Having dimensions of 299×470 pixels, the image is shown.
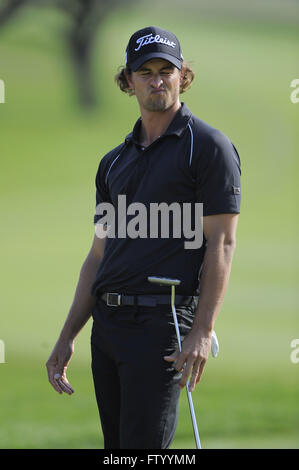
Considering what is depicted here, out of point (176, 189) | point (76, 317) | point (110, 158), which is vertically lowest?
point (76, 317)

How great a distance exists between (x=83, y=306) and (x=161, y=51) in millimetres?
836

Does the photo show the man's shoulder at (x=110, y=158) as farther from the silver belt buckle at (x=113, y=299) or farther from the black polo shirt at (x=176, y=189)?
the silver belt buckle at (x=113, y=299)

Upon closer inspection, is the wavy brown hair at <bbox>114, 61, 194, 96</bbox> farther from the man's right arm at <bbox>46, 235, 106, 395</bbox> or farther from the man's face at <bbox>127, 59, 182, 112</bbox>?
the man's right arm at <bbox>46, 235, 106, 395</bbox>

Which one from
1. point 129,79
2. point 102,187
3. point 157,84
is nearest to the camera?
point 157,84

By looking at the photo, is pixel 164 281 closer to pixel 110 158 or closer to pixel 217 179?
pixel 217 179

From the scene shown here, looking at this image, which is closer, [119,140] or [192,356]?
[192,356]

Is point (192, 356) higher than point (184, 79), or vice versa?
point (184, 79)

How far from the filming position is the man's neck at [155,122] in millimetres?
2236

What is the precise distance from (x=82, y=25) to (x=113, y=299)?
3983 mm

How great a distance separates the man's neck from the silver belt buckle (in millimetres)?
446

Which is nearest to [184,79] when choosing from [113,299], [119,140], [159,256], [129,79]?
[129,79]

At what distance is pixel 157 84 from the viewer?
7.13 ft

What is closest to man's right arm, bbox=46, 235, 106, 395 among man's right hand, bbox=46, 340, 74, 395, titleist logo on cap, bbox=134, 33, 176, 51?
man's right hand, bbox=46, 340, 74, 395
